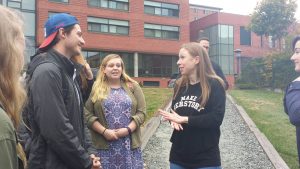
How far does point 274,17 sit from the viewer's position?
38.6 meters

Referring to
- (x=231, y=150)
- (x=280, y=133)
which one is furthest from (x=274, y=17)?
(x=231, y=150)

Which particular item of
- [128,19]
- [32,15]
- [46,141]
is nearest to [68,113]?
[46,141]

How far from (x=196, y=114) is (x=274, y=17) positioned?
37607 mm

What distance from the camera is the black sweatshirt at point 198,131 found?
12.4 ft

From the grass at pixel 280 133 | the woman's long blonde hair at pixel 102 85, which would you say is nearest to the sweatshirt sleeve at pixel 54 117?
the woman's long blonde hair at pixel 102 85

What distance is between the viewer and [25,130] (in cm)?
312

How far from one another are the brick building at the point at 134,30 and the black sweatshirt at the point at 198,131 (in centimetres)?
3153

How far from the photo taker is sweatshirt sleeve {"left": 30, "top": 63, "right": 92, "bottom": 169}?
2818 millimetres

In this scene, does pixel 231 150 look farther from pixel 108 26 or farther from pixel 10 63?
pixel 108 26

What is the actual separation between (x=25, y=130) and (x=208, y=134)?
1.82 meters

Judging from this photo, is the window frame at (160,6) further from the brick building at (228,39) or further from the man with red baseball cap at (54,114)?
the man with red baseball cap at (54,114)

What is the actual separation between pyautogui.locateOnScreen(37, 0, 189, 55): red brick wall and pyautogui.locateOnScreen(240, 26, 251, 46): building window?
28.9 feet

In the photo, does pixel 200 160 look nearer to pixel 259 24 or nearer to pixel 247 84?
pixel 247 84

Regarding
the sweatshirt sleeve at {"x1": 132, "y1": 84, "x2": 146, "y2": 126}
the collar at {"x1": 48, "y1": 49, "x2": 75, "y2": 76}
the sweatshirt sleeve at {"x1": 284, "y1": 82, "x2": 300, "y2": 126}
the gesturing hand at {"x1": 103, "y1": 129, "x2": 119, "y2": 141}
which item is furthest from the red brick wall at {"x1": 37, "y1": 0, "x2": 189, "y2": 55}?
the sweatshirt sleeve at {"x1": 284, "y1": 82, "x2": 300, "y2": 126}
